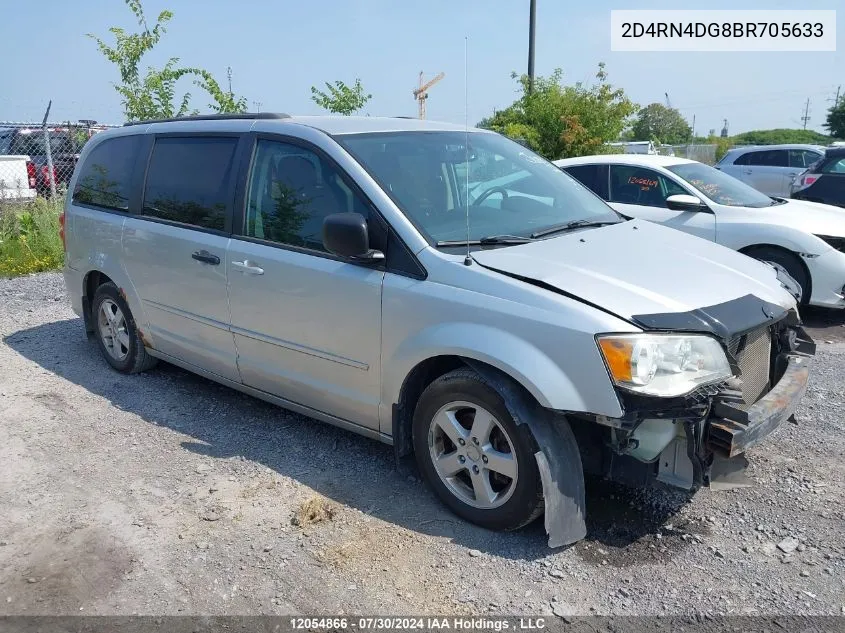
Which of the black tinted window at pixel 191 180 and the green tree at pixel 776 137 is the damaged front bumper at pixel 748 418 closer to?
the black tinted window at pixel 191 180

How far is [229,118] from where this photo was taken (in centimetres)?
461

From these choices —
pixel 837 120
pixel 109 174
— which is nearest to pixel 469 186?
pixel 109 174

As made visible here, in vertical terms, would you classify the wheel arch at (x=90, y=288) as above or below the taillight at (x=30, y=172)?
below

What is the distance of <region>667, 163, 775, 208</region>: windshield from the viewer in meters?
7.52

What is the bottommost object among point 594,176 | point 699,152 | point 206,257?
point 206,257

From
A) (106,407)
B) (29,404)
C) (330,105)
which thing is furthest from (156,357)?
(330,105)

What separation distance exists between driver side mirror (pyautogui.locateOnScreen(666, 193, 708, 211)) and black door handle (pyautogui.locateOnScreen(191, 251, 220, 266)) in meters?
4.58

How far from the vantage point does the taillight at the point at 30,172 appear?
12.2m

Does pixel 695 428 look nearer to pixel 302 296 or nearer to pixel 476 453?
pixel 476 453

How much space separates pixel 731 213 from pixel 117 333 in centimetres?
583

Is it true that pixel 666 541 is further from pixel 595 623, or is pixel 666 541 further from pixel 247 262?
pixel 247 262

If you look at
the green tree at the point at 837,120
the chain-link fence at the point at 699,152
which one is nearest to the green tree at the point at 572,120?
the chain-link fence at the point at 699,152

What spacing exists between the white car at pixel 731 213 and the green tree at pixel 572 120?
18.4ft

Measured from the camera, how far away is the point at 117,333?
18.4 ft
